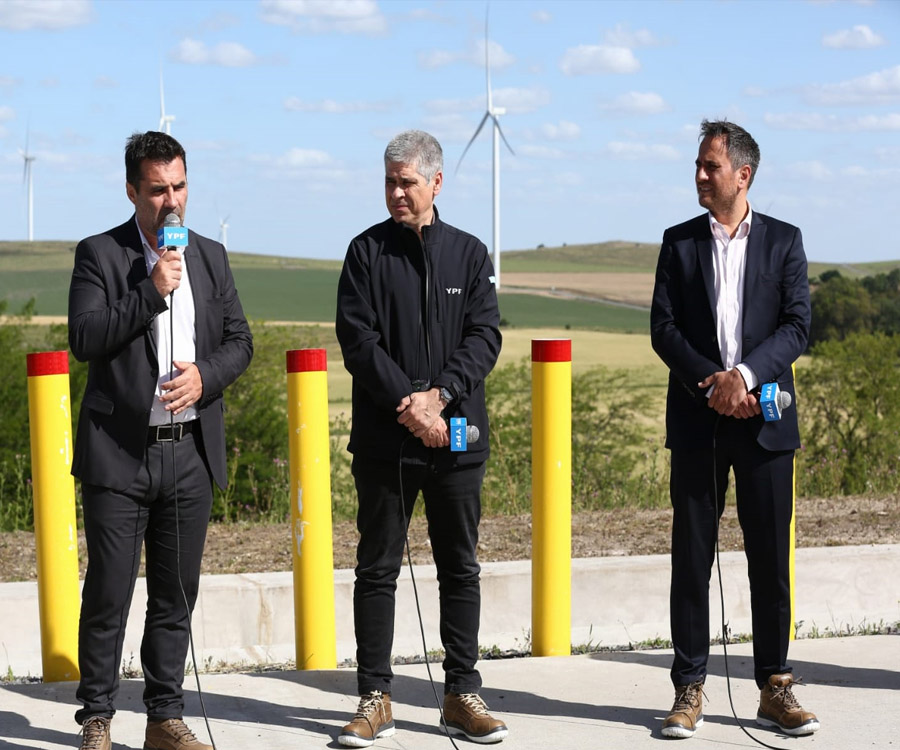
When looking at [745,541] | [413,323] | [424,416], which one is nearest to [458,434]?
[424,416]

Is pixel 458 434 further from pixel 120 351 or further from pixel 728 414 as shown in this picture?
pixel 120 351

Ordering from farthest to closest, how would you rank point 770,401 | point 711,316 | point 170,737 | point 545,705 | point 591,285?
point 591,285 → point 545,705 → point 711,316 → point 770,401 → point 170,737

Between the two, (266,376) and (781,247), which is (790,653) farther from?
(266,376)

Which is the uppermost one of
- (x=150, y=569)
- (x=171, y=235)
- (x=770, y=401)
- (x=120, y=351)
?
(x=171, y=235)

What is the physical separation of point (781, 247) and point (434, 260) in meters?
1.32

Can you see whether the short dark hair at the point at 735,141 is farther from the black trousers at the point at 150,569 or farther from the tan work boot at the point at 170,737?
the tan work boot at the point at 170,737

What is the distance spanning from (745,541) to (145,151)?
266cm

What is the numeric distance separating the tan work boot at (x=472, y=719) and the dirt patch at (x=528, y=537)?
2.54m

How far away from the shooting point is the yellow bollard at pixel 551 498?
5.81 meters

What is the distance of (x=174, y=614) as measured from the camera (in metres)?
4.62

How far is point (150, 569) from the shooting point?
466 cm

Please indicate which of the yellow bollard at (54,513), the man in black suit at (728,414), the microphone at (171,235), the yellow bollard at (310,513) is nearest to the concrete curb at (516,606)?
the yellow bollard at (54,513)

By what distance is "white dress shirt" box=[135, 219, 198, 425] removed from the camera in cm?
449

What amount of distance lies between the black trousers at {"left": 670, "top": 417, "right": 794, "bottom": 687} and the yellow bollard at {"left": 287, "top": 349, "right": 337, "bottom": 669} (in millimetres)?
1592
